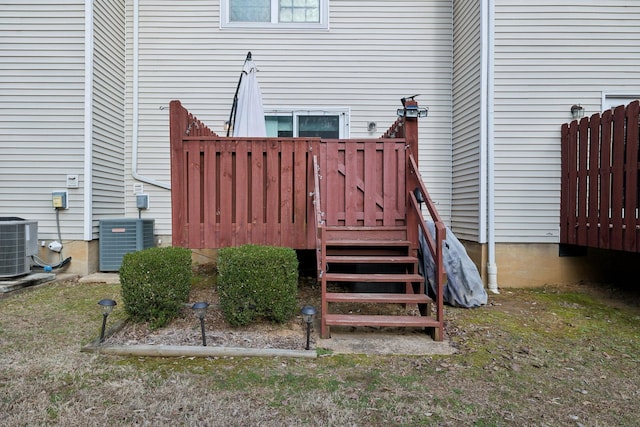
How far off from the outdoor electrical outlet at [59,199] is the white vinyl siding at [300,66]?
1065 millimetres

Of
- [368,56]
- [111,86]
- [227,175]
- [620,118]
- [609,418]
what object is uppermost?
[368,56]

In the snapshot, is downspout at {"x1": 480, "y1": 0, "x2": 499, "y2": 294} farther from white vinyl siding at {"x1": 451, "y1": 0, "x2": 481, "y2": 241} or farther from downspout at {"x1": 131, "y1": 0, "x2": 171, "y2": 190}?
downspout at {"x1": 131, "y1": 0, "x2": 171, "y2": 190}

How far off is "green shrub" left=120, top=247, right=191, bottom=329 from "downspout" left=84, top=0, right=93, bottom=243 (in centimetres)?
257

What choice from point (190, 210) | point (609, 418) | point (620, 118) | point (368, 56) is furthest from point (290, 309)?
point (368, 56)

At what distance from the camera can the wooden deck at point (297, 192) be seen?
420 centimetres

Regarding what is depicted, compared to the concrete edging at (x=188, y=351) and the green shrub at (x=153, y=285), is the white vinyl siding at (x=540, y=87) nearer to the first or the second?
the concrete edging at (x=188, y=351)

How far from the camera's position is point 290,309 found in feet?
11.6

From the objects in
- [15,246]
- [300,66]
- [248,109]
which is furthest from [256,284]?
[300,66]

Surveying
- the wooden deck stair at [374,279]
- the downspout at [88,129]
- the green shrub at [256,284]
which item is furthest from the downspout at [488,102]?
the downspout at [88,129]

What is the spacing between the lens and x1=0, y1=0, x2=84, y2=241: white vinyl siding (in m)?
5.48

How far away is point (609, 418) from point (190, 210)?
157 inches

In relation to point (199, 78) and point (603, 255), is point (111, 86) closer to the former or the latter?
point (199, 78)

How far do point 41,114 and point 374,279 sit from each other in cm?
542

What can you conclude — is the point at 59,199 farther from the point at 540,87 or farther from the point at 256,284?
the point at 540,87
